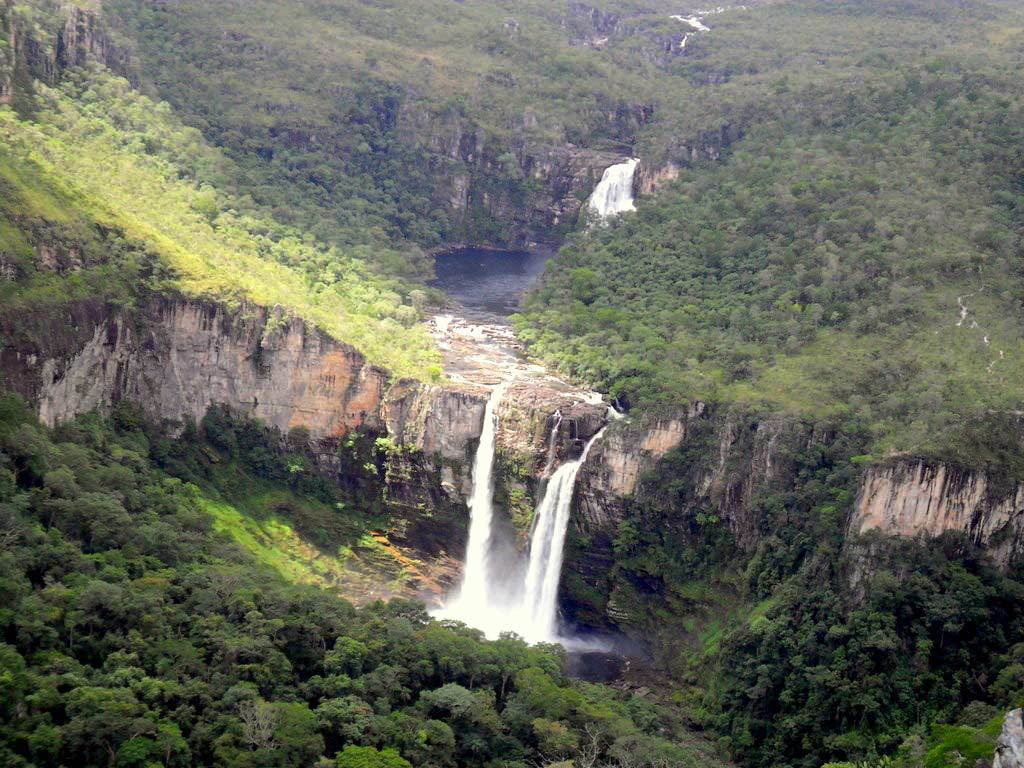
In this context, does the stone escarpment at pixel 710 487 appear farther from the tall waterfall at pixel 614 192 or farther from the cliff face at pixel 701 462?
the tall waterfall at pixel 614 192

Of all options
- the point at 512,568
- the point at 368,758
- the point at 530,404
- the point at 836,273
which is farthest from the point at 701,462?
the point at 368,758

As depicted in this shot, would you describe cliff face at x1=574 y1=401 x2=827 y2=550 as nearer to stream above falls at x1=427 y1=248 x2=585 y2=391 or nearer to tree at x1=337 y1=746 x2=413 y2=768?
stream above falls at x1=427 y1=248 x2=585 y2=391

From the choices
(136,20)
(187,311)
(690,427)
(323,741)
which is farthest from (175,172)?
(323,741)

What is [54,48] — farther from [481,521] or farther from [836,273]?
[836,273]

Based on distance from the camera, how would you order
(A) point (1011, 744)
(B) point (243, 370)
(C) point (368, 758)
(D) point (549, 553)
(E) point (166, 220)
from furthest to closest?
(E) point (166, 220), (B) point (243, 370), (D) point (549, 553), (C) point (368, 758), (A) point (1011, 744)

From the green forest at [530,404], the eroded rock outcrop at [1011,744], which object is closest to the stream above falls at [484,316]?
the green forest at [530,404]
